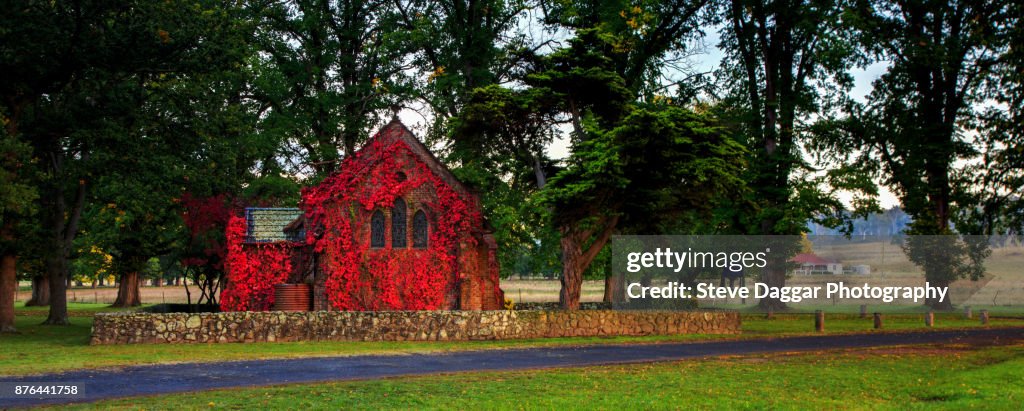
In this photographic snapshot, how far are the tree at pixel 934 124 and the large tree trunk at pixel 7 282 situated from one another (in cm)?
4059

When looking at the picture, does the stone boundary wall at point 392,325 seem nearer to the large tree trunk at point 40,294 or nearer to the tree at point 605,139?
the tree at point 605,139

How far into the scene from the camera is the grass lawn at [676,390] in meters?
16.5

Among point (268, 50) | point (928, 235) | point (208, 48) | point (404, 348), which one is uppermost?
point (268, 50)

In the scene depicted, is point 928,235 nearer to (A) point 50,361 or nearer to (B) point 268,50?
(B) point 268,50

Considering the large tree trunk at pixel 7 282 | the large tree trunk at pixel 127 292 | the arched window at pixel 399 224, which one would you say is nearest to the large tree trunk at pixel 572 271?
the arched window at pixel 399 224

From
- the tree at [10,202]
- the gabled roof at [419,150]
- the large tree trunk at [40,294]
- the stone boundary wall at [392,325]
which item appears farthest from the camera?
the large tree trunk at [40,294]

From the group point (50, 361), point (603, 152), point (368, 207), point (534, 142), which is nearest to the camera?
point (50, 361)

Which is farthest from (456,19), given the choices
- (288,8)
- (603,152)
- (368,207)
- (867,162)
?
(867,162)

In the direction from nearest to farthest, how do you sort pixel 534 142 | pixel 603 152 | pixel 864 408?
pixel 864 408 < pixel 603 152 < pixel 534 142

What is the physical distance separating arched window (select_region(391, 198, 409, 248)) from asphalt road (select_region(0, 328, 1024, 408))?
10681 mm

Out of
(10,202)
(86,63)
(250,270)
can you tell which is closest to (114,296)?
(250,270)

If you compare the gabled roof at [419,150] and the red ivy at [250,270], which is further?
the gabled roof at [419,150]

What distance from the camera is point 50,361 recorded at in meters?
24.0

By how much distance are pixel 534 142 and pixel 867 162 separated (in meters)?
22.5
